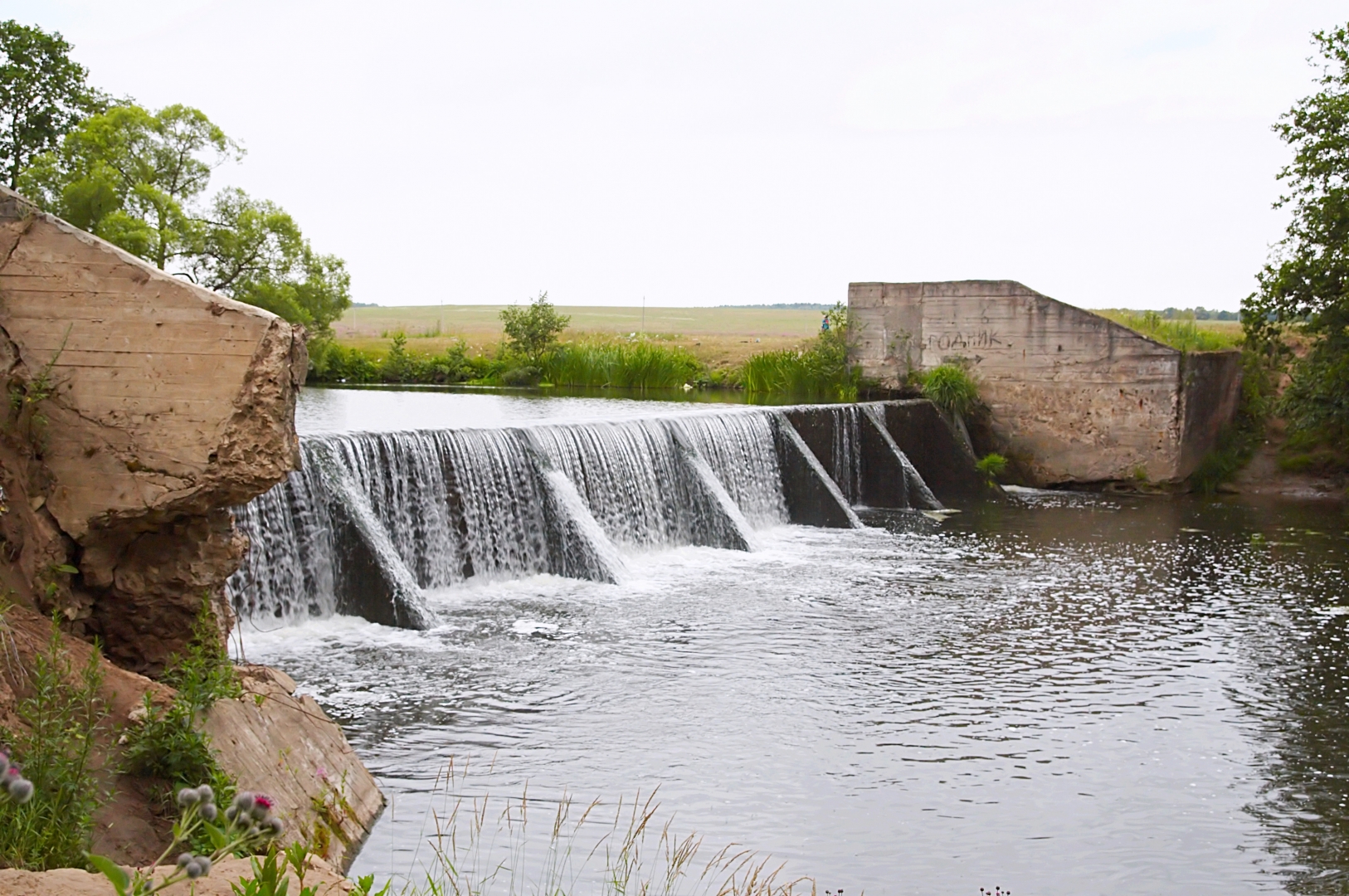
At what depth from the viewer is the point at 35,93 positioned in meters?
32.1

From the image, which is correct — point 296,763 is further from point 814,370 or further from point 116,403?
point 814,370

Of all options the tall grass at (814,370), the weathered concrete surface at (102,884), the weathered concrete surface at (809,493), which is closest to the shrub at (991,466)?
the tall grass at (814,370)

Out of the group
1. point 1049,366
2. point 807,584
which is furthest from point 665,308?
point 807,584

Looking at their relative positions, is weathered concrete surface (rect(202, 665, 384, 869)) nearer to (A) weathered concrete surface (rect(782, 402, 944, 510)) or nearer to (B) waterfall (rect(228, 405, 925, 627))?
(B) waterfall (rect(228, 405, 925, 627))

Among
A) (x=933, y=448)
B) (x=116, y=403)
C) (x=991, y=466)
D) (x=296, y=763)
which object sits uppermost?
(x=116, y=403)

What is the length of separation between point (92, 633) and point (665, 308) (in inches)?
4487

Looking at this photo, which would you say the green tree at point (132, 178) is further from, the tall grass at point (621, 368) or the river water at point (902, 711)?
the river water at point (902, 711)

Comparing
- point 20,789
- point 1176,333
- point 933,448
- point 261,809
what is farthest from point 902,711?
point 1176,333

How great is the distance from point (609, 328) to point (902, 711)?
67.7 meters

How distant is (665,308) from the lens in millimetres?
119438

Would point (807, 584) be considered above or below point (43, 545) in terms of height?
below

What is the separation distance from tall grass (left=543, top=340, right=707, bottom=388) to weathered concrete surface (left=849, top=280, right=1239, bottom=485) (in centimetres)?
617

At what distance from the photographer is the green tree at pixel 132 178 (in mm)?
29500

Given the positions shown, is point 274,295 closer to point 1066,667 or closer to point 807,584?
point 807,584
